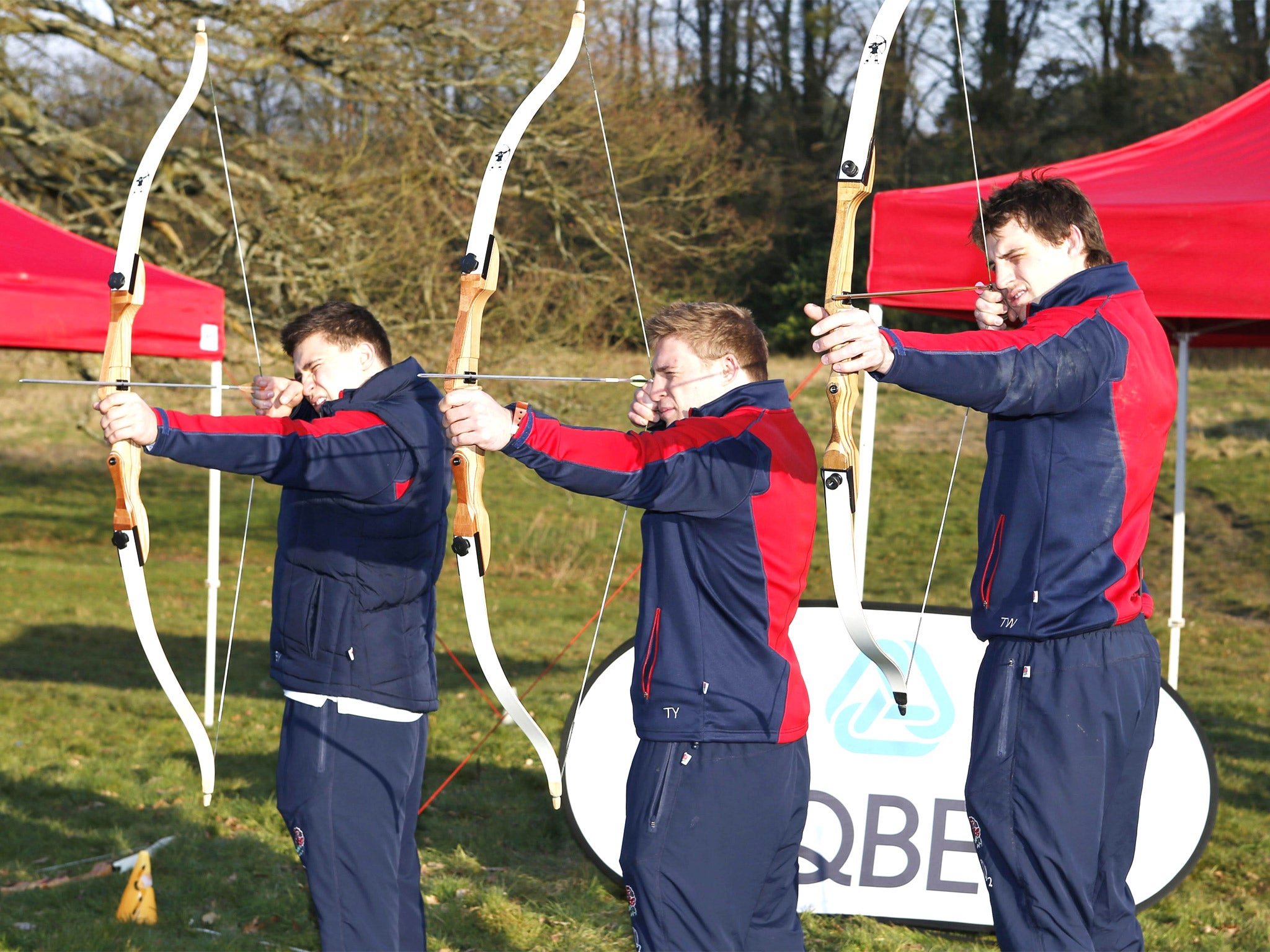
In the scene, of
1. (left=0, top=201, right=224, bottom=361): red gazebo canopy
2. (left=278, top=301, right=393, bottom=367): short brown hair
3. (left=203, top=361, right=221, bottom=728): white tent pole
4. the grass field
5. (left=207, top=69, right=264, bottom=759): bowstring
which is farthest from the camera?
(left=203, top=361, right=221, bottom=728): white tent pole

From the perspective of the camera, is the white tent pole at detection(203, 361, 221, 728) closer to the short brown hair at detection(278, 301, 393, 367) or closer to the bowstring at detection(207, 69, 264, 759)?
the bowstring at detection(207, 69, 264, 759)

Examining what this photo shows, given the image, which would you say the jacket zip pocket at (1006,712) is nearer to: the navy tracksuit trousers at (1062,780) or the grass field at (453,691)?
the navy tracksuit trousers at (1062,780)

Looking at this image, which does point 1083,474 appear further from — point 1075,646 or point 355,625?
point 355,625

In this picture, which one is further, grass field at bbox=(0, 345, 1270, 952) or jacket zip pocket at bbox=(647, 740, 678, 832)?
grass field at bbox=(0, 345, 1270, 952)

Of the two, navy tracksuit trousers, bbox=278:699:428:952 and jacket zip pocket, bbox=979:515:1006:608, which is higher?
jacket zip pocket, bbox=979:515:1006:608

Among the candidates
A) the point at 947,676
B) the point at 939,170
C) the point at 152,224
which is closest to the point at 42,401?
the point at 152,224

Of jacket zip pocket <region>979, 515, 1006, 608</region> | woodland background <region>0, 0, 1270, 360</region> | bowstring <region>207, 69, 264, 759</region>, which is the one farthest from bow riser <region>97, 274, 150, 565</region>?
woodland background <region>0, 0, 1270, 360</region>

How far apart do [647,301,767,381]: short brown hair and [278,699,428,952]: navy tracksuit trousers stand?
39.0 inches

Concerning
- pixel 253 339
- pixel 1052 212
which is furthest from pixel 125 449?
pixel 253 339

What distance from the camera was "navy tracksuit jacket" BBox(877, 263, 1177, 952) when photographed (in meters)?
1.97

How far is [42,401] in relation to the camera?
62.9 ft

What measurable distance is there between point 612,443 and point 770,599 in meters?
0.40

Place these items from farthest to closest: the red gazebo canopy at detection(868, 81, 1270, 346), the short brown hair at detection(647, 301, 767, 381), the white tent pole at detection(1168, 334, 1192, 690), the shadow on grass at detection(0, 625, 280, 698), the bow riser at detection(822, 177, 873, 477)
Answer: the shadow on grass at detection(0, 625, 280, 698) < the white tent pole at detection(1168, 334, 1192, 690) < the red gazebo canopy at detection(868, 81, 1270, 346) < the short brown hair at detection(647, 301, 767, 381) < the bow riser at detection(822, 177, 873, 477)

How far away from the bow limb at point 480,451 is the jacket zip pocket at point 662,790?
0.99 ft
